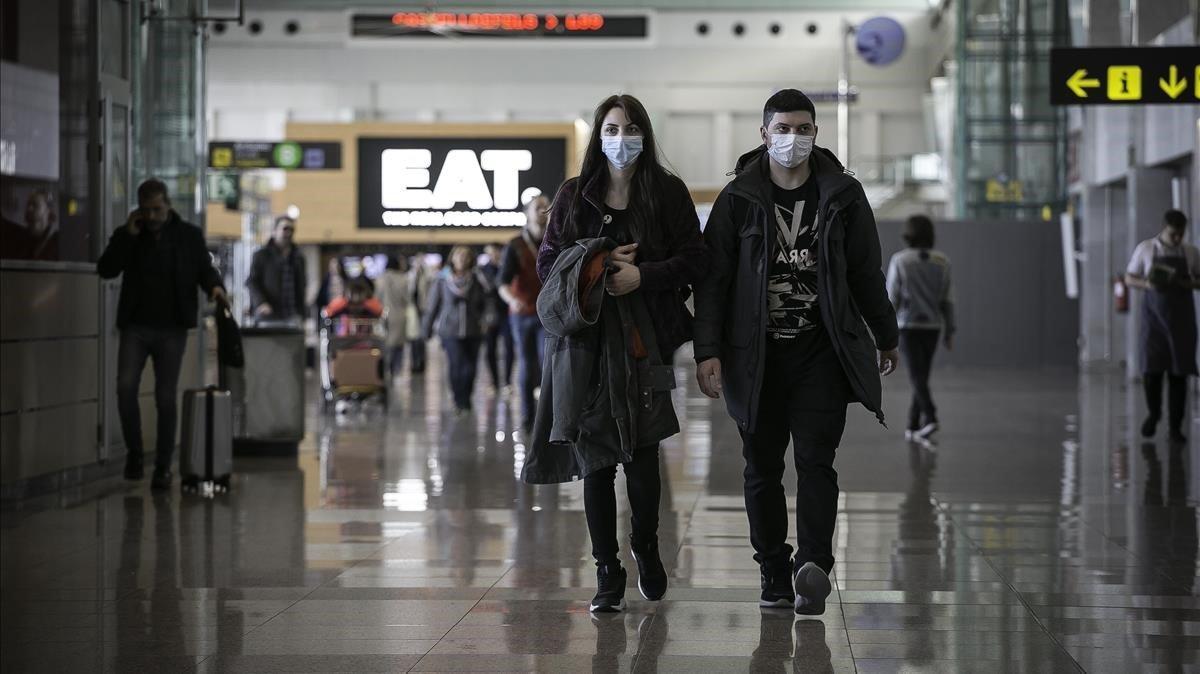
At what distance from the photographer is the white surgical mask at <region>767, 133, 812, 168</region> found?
5324 millimetres

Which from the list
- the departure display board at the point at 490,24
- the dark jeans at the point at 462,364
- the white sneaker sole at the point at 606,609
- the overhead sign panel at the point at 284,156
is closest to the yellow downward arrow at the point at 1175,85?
the white sneaker sole at the point at 606,609

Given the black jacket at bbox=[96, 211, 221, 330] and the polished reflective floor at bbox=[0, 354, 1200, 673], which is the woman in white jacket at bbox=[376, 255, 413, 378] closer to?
the polished reflective floor at bbox=[0, 354, 1200, 673]

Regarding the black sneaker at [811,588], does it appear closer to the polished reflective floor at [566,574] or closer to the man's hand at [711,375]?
the polished reflective floor at [566,574]

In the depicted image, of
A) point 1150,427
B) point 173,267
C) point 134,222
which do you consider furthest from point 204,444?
point 1150,427

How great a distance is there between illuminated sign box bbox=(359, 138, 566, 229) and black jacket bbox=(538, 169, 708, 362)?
11.0m

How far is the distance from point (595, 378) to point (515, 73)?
138 ft

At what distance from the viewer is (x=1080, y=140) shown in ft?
85.5

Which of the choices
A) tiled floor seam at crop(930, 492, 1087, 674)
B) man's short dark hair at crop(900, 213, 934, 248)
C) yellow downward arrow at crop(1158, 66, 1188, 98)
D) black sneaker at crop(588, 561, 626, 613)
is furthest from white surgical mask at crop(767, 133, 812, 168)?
man's short dark hair at crop(900, 213, 934, 248)

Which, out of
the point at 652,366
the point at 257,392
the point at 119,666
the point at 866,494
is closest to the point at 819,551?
the point at 652,366

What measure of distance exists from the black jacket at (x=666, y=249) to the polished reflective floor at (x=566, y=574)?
942 millimetres

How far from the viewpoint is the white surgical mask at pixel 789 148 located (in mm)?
5324

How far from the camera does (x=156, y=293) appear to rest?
9.30 meters

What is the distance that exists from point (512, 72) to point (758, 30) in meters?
6.87

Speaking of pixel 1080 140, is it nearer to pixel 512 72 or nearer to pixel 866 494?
pixel 866 494
